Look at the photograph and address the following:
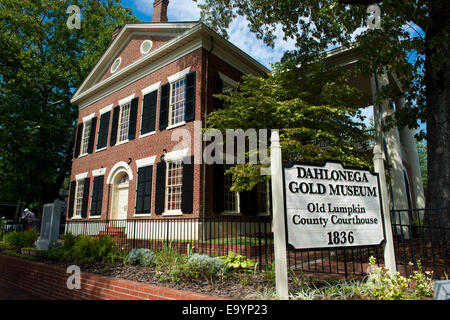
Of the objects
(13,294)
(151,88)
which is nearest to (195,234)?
(13,294)

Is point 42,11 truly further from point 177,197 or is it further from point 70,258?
point 70,258

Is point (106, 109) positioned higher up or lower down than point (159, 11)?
lower down

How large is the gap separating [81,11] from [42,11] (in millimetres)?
3863

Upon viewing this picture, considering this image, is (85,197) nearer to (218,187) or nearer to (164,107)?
(164,107)

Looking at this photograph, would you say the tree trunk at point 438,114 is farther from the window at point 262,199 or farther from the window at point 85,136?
the window at point 85,136

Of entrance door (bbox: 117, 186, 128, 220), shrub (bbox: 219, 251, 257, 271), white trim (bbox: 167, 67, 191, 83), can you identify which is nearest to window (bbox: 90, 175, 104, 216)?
entrance door (bbox: 117, 186, 128, 220)

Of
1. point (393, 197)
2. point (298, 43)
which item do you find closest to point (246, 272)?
point (393, 197)

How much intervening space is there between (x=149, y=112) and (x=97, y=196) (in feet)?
19.4

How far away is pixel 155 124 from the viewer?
46.8 ft

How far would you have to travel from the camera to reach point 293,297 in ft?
12.8

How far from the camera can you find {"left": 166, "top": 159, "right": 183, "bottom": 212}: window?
12483mm

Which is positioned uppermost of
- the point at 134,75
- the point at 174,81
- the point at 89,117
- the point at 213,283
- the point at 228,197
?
the point at 134,75

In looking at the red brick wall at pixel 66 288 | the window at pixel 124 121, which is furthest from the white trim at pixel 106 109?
the red brick wall at pixel 66 288

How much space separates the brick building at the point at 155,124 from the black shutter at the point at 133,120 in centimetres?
6
